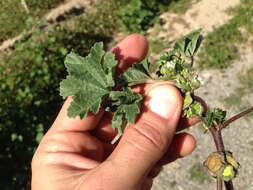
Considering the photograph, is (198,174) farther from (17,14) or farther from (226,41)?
(17,14)

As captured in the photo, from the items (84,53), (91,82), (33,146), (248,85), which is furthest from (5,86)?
(248,85)

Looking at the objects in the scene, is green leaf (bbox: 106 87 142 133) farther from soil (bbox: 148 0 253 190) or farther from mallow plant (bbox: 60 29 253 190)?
soil (bbox: 148 0 253 190)

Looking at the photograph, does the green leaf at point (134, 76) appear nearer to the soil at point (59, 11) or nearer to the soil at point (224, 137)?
the soil at point (224, 137)

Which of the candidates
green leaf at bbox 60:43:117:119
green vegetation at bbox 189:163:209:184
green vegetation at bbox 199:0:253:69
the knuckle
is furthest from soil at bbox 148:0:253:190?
green leaf at bbox 60:43:117:119

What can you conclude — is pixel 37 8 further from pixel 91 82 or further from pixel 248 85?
pixel 91 82

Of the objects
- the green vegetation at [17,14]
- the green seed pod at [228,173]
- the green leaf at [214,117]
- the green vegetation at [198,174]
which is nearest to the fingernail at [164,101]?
the green leaf at [214,117]

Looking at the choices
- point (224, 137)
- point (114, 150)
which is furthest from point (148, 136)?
point (224, 137)
